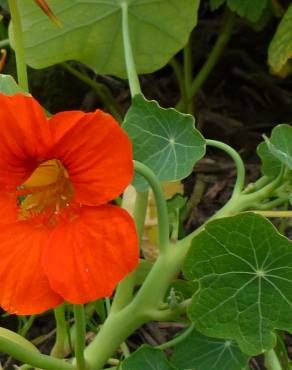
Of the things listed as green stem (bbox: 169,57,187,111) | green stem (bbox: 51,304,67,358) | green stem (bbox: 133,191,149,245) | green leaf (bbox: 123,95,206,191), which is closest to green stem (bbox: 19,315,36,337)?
green stem (bbox: 51,304,67,358)

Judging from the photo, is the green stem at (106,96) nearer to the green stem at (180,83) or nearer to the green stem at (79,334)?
the green stem at (180,83)

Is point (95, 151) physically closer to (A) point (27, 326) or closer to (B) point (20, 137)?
(B) point (20, 137)

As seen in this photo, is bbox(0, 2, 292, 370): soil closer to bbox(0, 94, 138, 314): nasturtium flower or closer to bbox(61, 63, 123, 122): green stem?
bbox(61, 63, 123, 122): green stem

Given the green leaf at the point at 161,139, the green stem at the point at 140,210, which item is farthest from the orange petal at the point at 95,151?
the green stem at the point at 140,210

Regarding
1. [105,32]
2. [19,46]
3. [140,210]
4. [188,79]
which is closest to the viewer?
[19,46]

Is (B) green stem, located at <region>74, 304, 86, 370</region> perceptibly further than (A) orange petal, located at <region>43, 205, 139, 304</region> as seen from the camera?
Yes

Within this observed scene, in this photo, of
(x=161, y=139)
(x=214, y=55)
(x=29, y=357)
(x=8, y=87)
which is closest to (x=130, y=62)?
(x=161, y=139)
